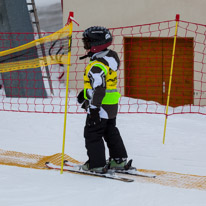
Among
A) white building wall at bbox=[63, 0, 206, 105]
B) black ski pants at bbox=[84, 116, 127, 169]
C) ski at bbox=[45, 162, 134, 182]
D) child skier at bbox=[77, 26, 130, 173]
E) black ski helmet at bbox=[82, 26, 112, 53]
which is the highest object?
white building wall at bbox=[63, 0, 206, 105]

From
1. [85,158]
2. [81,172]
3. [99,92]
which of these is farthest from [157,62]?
[99,92]

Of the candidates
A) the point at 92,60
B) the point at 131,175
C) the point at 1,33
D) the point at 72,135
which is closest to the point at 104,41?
the point at 92,60

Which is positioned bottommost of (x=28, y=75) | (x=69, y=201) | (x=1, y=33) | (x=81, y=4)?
(x=69, y=201)

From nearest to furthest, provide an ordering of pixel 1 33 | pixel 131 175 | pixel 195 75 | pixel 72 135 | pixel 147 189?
pixel 147 189, pixel 131 175, pixel 72 135, pixel 1 33, pixel 195 75

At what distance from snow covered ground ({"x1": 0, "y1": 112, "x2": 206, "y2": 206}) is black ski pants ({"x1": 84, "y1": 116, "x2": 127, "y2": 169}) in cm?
21

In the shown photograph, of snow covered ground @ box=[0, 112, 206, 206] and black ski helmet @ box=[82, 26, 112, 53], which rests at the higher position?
black ski helmet @ box=[82, 26, 112, 53]

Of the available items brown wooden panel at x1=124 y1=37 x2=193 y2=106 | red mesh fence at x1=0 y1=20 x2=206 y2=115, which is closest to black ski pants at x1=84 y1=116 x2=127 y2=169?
red mesh fence at x1=0 y1=20 x2=206 y2=115

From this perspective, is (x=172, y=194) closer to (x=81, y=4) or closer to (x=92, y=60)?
(x=92, y=60)

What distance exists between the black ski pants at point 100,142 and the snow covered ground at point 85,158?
0.21 m

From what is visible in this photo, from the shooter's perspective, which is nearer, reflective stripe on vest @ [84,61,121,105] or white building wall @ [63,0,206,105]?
reflective stripe on vest @ [84,61,121,105]

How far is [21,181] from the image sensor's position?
4.56 metres

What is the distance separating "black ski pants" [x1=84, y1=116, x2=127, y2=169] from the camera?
4.62m

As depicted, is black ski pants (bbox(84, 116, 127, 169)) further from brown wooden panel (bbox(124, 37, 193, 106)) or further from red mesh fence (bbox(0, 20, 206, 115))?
brown wooden panel (bbox(124, 37, 193, 106))

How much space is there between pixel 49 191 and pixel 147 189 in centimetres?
94
